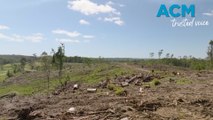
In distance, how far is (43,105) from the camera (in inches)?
883

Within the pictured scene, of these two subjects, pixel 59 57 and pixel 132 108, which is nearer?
pixel 132 108

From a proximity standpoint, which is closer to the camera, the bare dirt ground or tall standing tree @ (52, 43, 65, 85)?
the bare dirt ground

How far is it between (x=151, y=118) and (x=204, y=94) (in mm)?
5908

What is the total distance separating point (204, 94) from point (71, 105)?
8.41 meters

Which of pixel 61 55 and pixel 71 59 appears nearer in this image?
pixel 61 55

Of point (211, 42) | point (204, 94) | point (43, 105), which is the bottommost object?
point (43, 105)

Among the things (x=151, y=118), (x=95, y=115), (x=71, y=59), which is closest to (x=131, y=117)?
(x=151, y=118)

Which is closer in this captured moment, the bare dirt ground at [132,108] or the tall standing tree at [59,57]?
the bare dirt ground at [132,108]

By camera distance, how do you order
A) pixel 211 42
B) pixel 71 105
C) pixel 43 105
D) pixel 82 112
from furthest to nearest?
pixel 211 42 < pixel 43 105 < pixel 71 105 < pixel 82 112

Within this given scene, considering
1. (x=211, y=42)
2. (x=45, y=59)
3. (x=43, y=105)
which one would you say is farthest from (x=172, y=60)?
(x=43, y=105)

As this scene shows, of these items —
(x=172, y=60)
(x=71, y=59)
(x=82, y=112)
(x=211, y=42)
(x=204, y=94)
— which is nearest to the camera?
(x=82, y=112)

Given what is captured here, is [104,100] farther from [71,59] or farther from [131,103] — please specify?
[71,59]

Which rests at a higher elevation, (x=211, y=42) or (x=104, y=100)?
→ (x=211, y=42)

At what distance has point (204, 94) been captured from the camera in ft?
62.2
